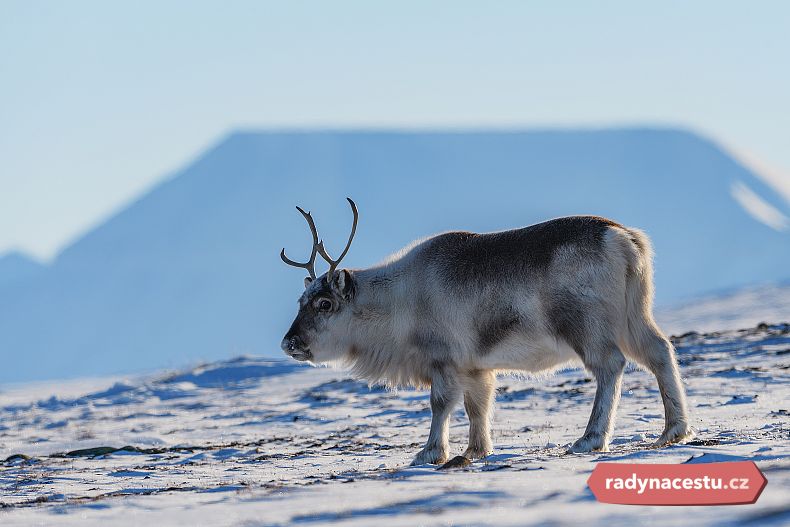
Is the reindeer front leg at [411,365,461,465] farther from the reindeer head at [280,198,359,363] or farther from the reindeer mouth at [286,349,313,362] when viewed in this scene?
the reindeer mouth at [286,349,313,362]

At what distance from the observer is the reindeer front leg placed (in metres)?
7.94

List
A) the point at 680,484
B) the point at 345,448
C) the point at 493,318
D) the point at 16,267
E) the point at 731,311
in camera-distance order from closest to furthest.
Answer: the point at 680,484 < the point at 493,318 < the point at 345,448 < the point at 731,311 < the point at 16,267

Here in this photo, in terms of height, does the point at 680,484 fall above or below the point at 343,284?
below

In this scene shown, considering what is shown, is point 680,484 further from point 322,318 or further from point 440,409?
point 322,318

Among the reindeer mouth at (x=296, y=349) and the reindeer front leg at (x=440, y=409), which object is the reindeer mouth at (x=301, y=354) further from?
the reindeer front leg at (x=440, y=409)

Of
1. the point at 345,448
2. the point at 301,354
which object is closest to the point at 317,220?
the point at 345,448

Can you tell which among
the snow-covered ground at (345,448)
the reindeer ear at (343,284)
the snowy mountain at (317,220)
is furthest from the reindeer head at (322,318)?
the snowy mountain at (317,220)

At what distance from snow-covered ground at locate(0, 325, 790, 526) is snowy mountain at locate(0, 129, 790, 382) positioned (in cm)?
4468

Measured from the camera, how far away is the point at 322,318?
891 cm

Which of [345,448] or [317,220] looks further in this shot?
[317,220]

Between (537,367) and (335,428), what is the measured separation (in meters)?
4.31

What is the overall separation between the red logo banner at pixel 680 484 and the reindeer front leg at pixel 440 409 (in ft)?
7.79

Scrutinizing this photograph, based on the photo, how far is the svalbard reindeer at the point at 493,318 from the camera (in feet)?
25.4

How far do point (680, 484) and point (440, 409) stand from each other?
3.05 metres
